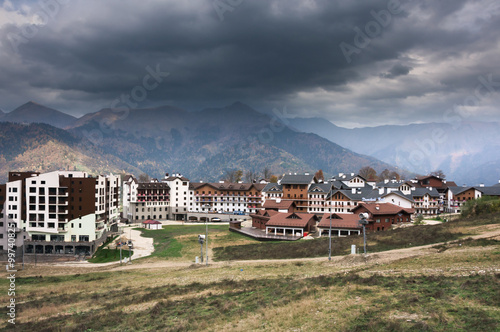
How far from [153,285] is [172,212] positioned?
10567 cm

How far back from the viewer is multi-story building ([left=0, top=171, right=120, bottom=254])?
83.3 metres

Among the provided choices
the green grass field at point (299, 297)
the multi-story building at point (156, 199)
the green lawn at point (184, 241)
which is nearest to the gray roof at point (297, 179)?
the green lawn at point (184, 241)

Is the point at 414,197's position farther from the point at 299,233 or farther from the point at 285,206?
the point at 299,233

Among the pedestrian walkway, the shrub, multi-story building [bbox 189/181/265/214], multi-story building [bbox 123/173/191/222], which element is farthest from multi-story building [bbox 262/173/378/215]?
multi-story building [bbox 123/173/191/222]

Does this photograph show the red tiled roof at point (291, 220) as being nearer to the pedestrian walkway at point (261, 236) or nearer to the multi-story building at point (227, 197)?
the pedestrian walkway at point (261, 236)

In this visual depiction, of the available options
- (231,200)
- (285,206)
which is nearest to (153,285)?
(285,206)

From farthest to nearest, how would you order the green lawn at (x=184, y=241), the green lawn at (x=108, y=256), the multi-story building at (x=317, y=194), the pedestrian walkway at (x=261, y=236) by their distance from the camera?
1. the multi-story building at (x=317, y=194)
2. the pedestrian walkway at (x=261, y=236)
3. the green lawn at (x=108, y=256)
4. the green lawn at (x=184, y=241)

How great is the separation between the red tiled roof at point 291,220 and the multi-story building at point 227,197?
45.8m

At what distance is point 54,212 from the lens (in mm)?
84312

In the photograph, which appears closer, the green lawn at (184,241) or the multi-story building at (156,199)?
the green lawn at (184,241)

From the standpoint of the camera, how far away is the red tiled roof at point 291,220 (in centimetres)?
8859

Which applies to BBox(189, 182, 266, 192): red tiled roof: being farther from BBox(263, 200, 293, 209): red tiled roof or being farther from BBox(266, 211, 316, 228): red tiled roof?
BBox(266, 211, 316, 228): red tiled roof

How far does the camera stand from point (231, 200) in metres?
143

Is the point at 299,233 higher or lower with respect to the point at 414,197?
lower
